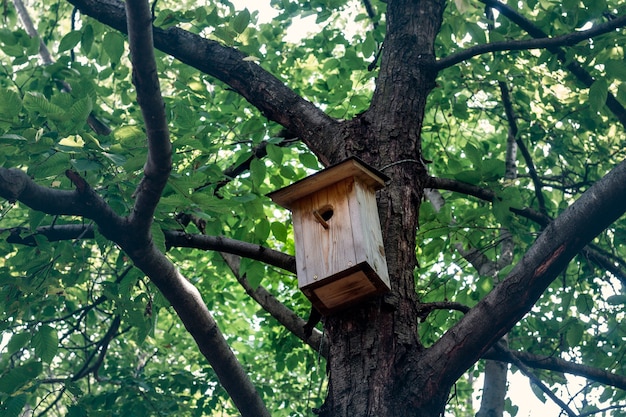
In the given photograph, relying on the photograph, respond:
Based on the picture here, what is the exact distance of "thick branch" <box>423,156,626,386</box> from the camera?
284 cm

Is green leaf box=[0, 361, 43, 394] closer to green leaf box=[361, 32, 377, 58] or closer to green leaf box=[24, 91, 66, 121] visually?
green leaf box=[24, 91, 66, 121]

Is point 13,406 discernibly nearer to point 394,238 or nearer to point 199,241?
point 199,241

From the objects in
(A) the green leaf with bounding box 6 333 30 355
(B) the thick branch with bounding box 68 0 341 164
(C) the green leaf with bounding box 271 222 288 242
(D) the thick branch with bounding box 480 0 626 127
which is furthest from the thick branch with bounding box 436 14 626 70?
(A) the green leaf with bounding box 6 333 30 355

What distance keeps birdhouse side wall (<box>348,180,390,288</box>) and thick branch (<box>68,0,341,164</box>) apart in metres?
0.70

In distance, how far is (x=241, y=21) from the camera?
3721 mm

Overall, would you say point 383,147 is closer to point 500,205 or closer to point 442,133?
point 500,205

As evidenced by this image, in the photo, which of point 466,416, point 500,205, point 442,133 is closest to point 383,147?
point 500,205

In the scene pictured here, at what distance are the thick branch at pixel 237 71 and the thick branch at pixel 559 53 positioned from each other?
142 cm

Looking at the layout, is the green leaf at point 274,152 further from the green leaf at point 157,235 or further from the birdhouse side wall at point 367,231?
the green leaf at point 157,235

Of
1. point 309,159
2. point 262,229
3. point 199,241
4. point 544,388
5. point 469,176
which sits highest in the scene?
point 309,159

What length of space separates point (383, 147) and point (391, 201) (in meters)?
0.34

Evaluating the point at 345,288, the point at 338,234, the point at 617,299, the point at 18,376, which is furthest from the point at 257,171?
the point at 617,299

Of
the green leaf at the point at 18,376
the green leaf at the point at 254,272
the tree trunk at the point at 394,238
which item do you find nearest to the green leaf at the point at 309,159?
the tree trunk at the point at 394,238

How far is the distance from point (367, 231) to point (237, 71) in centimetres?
145
